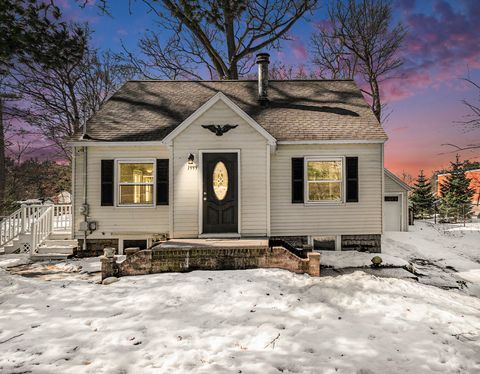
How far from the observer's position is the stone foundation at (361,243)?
952 cm

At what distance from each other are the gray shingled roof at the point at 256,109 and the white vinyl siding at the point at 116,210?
1.52 ft

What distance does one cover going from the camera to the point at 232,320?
412 cm

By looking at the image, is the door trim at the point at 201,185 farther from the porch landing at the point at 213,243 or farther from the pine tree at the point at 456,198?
the pine tree at the point at 456,198

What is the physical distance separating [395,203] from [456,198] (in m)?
10.6

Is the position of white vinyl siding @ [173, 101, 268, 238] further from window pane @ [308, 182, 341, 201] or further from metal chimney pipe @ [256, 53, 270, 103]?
metal chimney pipe @ [256, 53, 270, 103]

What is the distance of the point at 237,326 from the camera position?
3.91 meters

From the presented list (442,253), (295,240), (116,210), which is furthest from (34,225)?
(442,253)

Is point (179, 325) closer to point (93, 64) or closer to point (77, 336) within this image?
point (77, 336)

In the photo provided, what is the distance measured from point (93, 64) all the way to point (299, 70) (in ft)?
53.4

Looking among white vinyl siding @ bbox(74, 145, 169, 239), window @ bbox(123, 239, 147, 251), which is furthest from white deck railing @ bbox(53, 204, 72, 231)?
window @ bbox(123, 239, 147, 251)

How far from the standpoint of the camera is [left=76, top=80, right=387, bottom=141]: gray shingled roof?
9461 millimetres

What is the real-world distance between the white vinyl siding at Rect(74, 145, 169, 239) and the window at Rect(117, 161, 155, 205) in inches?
8.9

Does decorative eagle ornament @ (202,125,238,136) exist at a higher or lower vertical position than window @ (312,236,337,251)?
higher

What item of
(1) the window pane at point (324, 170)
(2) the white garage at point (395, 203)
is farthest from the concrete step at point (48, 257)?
(2) the white garage at point (395, 203)
